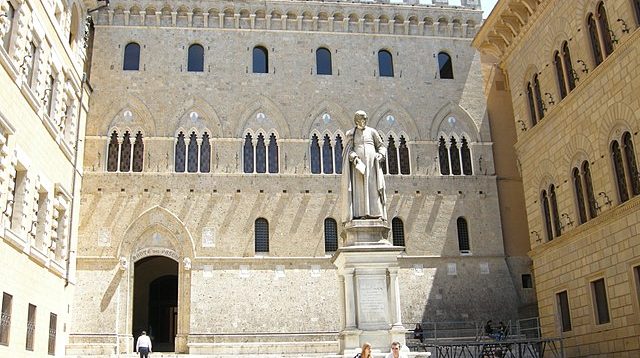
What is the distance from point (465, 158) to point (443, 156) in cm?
96

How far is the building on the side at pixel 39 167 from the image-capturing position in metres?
16.0

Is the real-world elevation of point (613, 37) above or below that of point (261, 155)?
below

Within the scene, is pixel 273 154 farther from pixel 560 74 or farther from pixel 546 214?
pixel 560 74

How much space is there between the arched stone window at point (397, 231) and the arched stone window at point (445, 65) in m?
6.77

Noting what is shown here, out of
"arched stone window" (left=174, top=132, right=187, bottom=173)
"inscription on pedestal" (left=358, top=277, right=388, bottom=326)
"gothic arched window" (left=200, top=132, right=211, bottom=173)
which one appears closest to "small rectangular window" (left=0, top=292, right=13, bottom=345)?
"inscription on pedestal" (left=358, top=277, right=388, bottom=326)

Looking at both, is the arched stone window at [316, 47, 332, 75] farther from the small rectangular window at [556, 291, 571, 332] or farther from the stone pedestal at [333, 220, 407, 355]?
the stone pedestal at [333, 220, 407, 355]

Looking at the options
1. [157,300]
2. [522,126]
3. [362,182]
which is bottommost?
[157,300]

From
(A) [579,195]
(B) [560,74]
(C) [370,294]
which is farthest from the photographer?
(B) [560,74]

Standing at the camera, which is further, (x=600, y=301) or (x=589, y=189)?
(x=589, y=189)

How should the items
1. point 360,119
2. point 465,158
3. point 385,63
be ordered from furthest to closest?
point 385,63 < point 465,158 < point 360,119

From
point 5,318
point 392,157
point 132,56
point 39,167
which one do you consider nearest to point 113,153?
point 132,56

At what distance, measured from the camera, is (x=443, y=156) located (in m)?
27.7

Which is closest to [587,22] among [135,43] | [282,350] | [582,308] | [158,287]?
[582,308]

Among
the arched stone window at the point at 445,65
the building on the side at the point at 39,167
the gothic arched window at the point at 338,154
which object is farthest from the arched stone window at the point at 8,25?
the arched stone window at the point at 445,65
